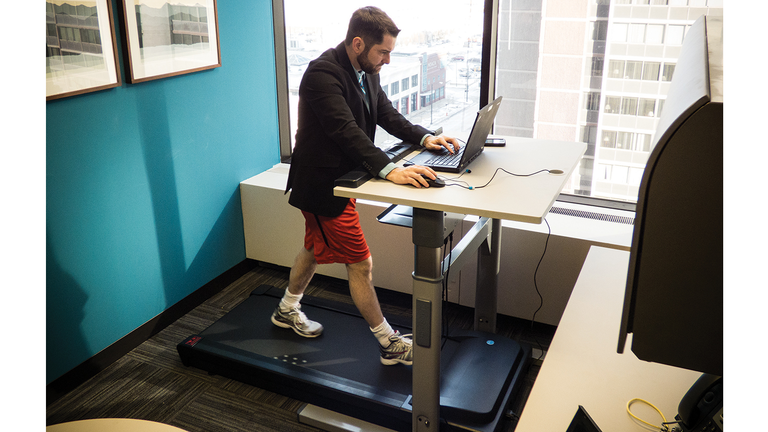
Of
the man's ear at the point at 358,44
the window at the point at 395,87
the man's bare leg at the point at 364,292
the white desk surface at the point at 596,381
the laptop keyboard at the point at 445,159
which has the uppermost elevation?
the man's ear at the point at 358,44

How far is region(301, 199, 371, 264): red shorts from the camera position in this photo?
7.07 feet

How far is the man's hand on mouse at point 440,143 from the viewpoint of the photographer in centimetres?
207

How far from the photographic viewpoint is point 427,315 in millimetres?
1707

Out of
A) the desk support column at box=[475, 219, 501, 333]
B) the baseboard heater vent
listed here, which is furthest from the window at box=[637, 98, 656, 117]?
the desk support column at box=[475, 219, 501, 333]

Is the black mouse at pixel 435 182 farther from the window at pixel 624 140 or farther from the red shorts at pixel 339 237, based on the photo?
the window at pixel 624 140

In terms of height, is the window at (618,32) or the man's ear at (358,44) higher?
the window at (618,32)

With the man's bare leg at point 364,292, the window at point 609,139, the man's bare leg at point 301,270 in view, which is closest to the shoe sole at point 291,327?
the man's bare leg at point 301,270

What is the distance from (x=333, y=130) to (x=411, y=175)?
1.16 feet

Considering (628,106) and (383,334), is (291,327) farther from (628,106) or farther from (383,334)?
(628,106)

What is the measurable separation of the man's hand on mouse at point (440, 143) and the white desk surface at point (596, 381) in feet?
2.45

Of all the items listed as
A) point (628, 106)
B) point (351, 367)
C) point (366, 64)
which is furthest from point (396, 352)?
point (628, 106)

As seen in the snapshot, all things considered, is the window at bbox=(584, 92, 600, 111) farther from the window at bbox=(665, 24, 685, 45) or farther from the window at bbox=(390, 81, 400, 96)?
the window at bbox=(390, 81, 400, 96)
